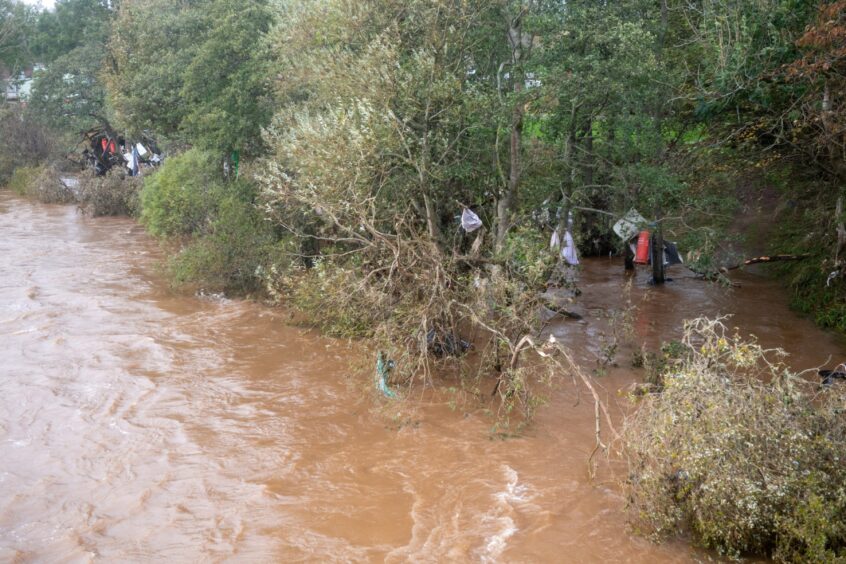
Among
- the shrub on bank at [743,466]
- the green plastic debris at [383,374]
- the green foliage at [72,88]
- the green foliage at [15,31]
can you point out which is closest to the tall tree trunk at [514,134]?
the green plastic debris at [383,374]

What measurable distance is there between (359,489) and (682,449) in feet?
12.6

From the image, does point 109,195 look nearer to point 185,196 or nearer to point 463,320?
point 185,196

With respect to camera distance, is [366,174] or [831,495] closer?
[831,495]

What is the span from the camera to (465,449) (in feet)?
33.1

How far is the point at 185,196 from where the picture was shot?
69.1 ft

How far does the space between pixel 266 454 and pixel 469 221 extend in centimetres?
512

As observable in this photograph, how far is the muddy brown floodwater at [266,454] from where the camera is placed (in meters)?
8.09

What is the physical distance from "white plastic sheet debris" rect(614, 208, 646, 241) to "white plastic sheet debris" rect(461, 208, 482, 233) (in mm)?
3183

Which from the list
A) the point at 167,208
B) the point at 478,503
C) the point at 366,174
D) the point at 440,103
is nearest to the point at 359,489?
the point at 478,503

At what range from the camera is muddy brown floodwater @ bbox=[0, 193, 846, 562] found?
8094 millimetres

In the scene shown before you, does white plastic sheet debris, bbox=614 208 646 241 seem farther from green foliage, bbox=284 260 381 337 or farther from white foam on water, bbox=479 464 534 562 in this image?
white foam on water, bbox=479 464 534 562

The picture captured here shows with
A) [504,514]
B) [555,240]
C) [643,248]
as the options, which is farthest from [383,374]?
[643,248]

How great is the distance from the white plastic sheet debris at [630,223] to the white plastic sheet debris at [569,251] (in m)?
1.05

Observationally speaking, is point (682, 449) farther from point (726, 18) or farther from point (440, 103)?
point (726, 18)
